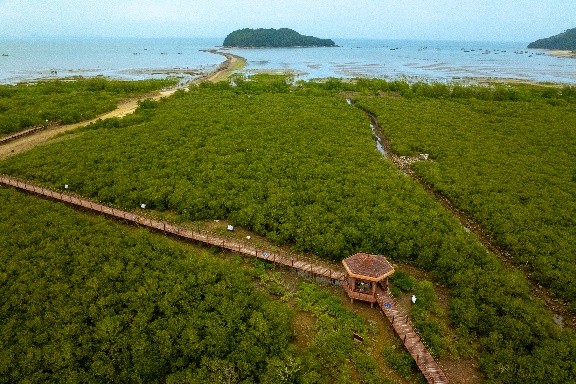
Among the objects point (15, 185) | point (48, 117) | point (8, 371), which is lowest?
point (8, 371)

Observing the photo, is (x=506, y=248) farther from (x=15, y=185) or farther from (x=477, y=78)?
(x=477, y=78)

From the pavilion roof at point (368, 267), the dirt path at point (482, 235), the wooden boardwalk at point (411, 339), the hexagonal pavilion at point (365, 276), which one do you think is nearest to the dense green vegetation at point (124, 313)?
the hexagonal pavilion at point (365, 276)

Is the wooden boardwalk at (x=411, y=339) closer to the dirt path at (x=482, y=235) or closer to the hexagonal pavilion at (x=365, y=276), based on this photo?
the hexagonal pavilion at (x=365, y=276)

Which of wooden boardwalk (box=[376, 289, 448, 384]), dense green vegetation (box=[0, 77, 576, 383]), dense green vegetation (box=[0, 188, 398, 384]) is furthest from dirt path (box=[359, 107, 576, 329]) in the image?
dense green vegetation (box=[0, 188, 398, 384])

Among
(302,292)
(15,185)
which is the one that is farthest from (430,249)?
(15,185)

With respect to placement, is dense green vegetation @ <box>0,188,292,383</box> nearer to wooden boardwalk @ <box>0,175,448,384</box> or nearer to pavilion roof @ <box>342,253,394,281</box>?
wooden boardwalk @ <box>0,175,448,384</box>

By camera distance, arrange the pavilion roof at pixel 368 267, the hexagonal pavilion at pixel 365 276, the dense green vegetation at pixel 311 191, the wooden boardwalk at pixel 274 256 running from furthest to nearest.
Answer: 1. the hexagonal pavilion at pixel 365 276
2. the pavilion roof at pixel 368 267
3. the dense green vegetation at pixel 311 191
4. the wooden boardwalk at pixel 274 256
